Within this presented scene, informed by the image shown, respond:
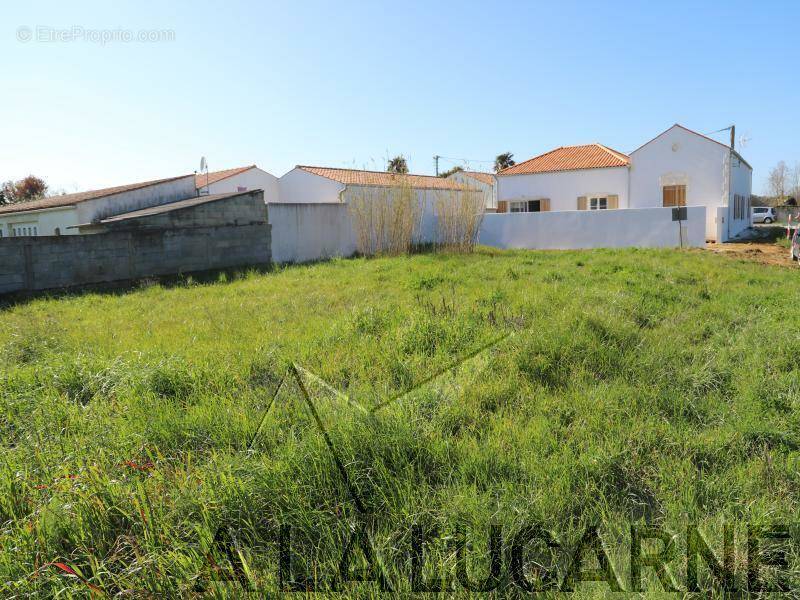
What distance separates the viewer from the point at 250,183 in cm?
2792

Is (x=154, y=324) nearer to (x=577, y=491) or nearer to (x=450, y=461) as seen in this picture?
(x=450, y=461)

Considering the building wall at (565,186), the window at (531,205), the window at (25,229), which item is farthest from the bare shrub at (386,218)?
the window at (25,229)

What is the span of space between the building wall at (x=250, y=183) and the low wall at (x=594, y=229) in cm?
1374

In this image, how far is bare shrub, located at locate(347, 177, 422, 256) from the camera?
15.4 m

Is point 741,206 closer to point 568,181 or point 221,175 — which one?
point 568,181

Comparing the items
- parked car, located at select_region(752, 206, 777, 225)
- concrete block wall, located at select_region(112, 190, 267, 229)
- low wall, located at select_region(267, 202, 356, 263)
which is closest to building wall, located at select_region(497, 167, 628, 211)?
low wall, located at select_region(267, 202, 356, 263)

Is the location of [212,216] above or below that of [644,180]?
below

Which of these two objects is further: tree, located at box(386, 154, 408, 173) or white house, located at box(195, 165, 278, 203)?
white house, located at box(195, 165, 278, 203)

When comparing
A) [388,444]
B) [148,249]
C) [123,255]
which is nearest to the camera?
[388,444]

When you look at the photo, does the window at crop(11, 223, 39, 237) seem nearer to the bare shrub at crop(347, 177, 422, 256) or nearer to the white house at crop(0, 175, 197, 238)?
the white house at crop(0, 175, 197, 238)

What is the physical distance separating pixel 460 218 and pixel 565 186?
10.2m

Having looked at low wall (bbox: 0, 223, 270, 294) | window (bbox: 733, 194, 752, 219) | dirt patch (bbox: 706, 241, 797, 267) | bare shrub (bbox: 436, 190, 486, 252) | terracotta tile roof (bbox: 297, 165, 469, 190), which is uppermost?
terracotta tile roof (bbox: 297, 165, 469, 190)

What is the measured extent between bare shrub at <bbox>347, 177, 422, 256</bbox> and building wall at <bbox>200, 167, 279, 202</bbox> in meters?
12.9

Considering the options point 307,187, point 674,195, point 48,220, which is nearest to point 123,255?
point 48,220
